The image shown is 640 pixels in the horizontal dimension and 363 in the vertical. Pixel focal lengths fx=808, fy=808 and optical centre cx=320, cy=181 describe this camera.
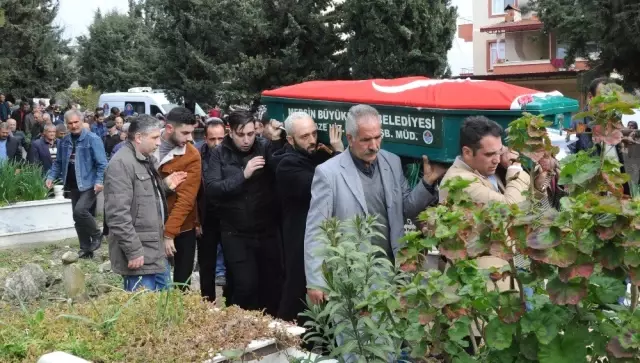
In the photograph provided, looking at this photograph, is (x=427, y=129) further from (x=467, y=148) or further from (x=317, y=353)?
(x=317, y=353)

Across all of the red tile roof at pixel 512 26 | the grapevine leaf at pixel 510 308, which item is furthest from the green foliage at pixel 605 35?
the red tile roof at pixel 512 26

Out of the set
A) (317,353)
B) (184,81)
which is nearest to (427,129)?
(317,353)

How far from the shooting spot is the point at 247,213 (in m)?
6.15

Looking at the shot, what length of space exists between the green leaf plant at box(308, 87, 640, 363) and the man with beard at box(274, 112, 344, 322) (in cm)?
240

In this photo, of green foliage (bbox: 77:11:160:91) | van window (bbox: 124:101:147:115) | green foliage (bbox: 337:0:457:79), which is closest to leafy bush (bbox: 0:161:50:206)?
green foliage (bbox: 337:0:457:79)

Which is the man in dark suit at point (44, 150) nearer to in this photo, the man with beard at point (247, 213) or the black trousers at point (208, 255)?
the black trousers at point (208, 255)

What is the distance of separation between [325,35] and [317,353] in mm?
19915

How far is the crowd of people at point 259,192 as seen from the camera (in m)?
4.49

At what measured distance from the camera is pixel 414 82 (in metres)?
6.22

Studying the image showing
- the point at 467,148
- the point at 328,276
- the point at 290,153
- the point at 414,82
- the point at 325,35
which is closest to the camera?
the point at 328,276

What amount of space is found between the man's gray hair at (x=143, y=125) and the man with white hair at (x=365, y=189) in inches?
68.2

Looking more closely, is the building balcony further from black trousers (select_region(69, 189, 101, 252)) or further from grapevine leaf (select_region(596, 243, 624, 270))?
grapevine leaf (select_region(596, 243, 624, 270))

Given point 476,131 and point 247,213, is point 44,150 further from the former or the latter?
point 476,131

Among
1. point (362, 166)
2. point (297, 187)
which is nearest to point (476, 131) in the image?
point (362, 166)
